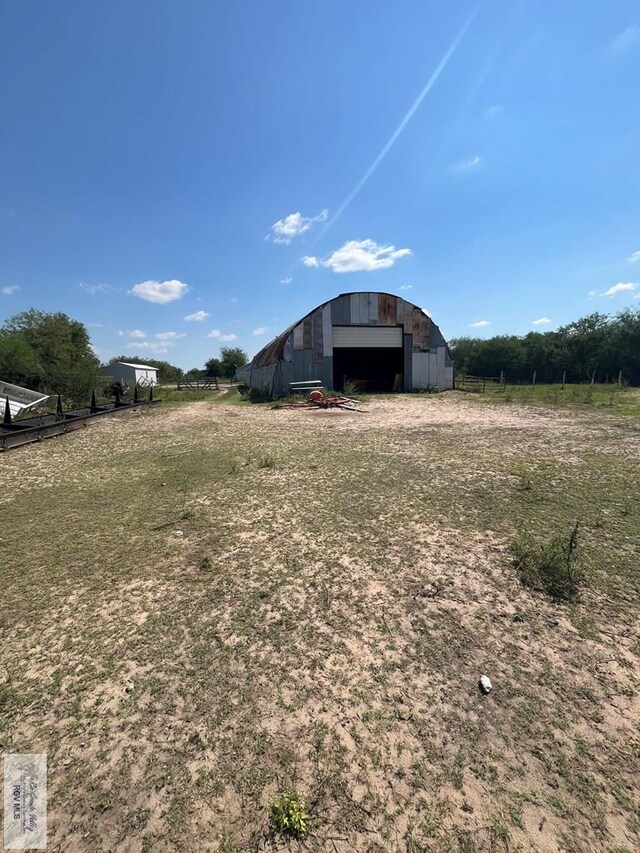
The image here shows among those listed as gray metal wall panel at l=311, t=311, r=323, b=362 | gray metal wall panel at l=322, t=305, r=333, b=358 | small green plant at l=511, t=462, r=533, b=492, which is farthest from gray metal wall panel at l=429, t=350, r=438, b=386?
small green plant at l=511, t=462, r=533, b=492

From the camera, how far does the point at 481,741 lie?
6.63 feet

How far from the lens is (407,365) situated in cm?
2494

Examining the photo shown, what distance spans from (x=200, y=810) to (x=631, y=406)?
20.3 metres

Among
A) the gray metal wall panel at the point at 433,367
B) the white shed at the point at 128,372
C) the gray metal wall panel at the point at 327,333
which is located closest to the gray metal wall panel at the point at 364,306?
the gray metal wall panel at the point at 327,333

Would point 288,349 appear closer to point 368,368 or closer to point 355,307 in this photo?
point 355,307

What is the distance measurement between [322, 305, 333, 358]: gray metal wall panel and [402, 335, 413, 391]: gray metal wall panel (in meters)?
5.24

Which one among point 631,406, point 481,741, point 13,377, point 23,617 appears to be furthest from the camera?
point 13,377

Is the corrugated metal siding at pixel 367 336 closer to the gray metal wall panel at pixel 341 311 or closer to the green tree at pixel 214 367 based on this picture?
the gray metal wall panel at pixel 341 311

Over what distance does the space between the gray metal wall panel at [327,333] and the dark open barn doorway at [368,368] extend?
9.64 ft

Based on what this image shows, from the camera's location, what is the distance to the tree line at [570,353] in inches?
1567

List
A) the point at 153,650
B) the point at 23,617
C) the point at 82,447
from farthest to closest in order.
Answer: the point at 82,447
the point at 23,617
the point at 153,650

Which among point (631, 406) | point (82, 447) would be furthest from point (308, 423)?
point (631, 406)

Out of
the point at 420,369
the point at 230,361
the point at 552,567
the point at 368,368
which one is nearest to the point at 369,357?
the point at 368,368

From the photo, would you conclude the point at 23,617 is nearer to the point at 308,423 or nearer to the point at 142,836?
the point at 142,836
